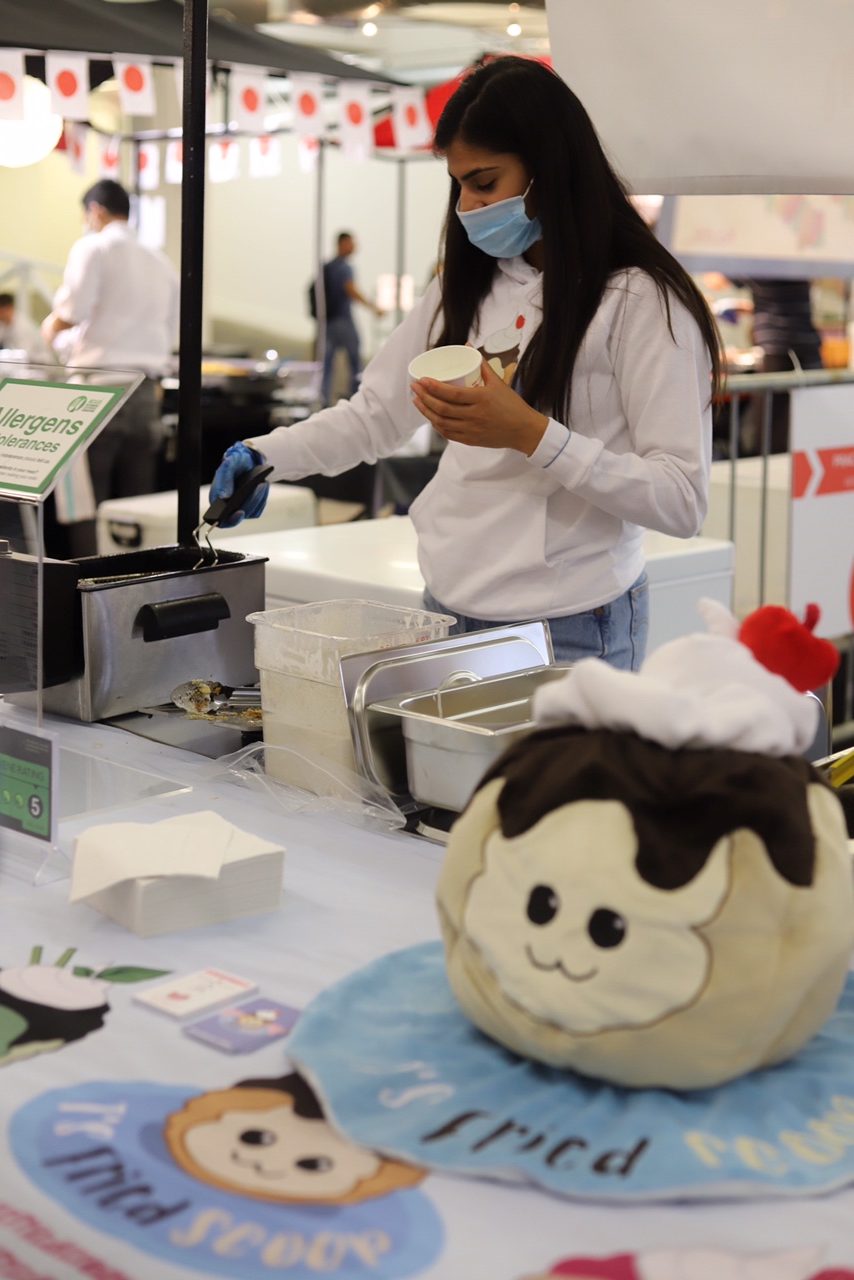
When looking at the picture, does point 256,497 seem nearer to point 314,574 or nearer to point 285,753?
point 285,753

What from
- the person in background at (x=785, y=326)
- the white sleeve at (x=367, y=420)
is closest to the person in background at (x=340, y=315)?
the person in background at (x=785, y=326)

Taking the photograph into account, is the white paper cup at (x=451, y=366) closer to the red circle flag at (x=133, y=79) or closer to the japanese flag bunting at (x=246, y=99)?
the red circle flag at (x=133, y=79)

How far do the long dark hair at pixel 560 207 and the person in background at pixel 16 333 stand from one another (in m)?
5.50

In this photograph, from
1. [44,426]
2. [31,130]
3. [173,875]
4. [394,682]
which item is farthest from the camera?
[31,130]

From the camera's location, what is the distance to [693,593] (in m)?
2.97

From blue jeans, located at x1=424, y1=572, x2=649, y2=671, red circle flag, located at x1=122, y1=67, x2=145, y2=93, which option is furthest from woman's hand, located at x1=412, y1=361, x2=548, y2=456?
red circle flag, located at x1=122, y1=67, x2=145, y2=93

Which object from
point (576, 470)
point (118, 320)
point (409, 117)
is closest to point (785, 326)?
point (409, 117)

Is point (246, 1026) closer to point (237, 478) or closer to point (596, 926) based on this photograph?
point (596, 926)

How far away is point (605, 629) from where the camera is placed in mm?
1847

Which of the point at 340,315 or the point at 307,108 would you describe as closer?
the point at 307,108

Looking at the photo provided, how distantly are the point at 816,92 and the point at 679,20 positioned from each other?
229 mm

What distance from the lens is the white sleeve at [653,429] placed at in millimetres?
1635

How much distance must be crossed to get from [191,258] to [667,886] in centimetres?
144

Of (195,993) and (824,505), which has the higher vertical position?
(824,505)
